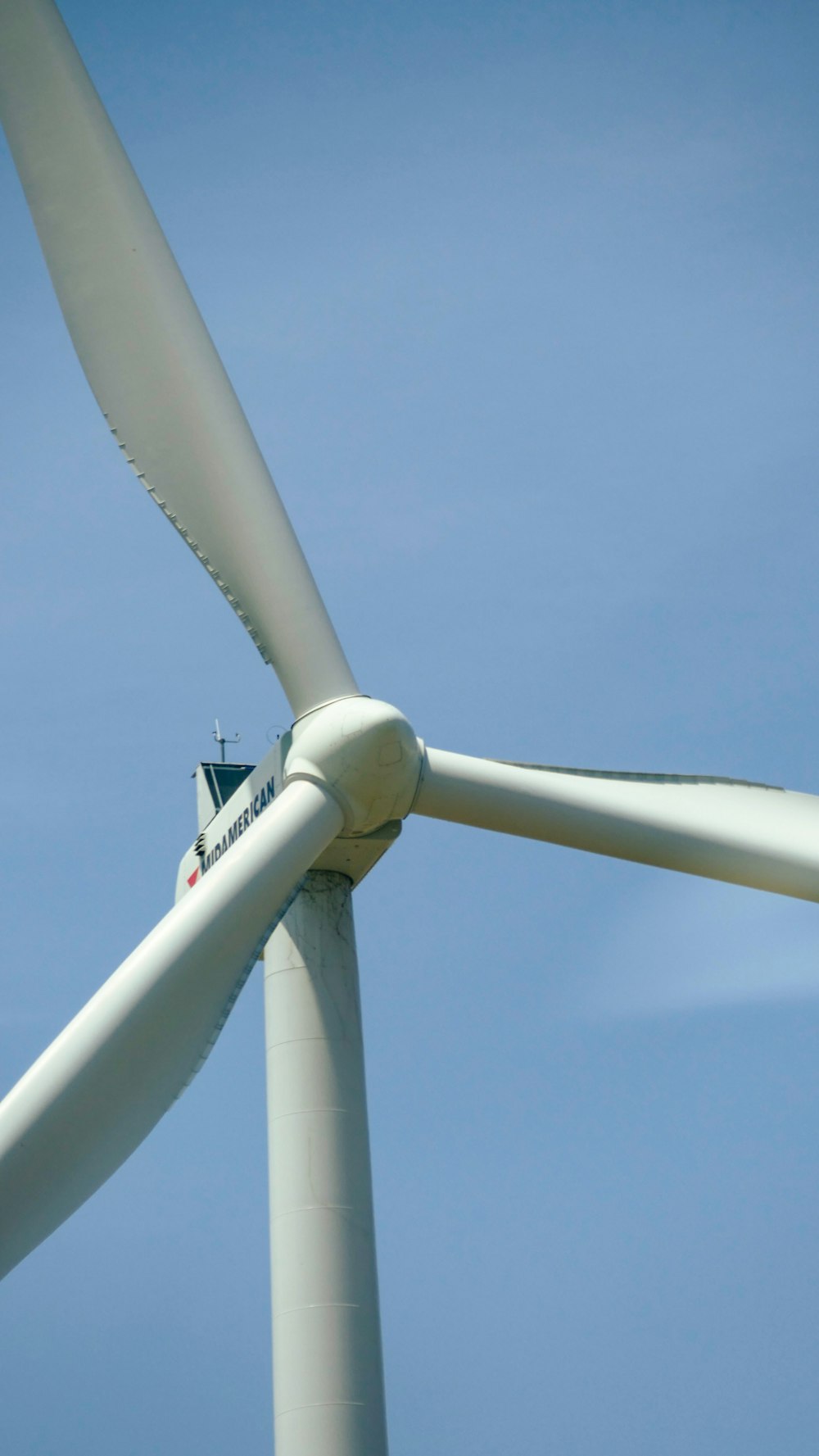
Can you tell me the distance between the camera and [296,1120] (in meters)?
15.1

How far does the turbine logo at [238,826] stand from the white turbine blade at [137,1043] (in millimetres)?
1453

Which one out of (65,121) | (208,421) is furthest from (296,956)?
(65,121)

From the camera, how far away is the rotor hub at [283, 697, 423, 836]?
15070 millimetres

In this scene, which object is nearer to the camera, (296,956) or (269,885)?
(269,885)

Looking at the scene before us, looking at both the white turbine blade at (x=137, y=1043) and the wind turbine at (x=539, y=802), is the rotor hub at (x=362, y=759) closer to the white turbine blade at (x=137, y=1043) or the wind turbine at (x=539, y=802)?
the wind turbine at (x=539, y=802)

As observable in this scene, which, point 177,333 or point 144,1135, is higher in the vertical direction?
point 177,333

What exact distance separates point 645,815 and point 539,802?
1.09m

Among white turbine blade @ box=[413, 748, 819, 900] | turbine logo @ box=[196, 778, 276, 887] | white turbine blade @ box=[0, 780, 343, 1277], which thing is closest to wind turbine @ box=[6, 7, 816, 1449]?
white turbine blade @ box=[413, 748, 819, 900]

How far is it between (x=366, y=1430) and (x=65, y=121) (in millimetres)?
12407

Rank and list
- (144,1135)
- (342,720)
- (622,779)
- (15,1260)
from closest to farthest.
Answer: (15,1260)
(144,1135)
(342,720)
(622,779)

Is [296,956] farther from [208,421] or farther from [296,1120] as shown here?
[208,421]

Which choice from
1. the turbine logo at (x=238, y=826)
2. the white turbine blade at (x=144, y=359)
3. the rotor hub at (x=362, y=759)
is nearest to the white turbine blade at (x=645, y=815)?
the rotor hub at (x=362, y=759)

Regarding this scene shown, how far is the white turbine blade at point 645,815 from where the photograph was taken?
15.6 m

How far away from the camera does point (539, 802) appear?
15641 millimetres
